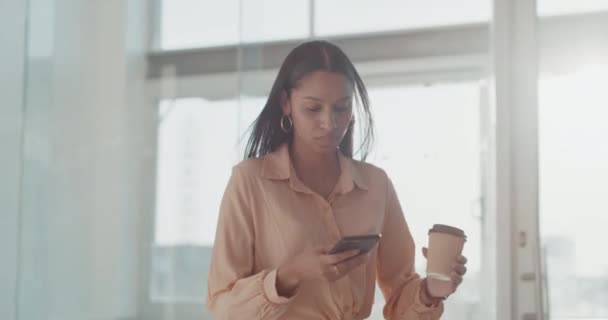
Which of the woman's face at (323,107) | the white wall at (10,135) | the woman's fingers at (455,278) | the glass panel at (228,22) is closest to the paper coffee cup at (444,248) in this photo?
the woman's fingers at (455,278)

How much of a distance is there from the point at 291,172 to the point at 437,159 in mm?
1236

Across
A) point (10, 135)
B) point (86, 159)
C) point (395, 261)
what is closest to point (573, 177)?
point (395, 261)

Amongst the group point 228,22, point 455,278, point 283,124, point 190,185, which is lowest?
point 455,278

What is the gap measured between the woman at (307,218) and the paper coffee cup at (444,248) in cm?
2

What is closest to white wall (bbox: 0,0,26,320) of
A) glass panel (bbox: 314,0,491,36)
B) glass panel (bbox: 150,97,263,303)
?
glass panel (bbox: 150,97,263,303)

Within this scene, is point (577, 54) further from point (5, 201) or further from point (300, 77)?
point (5, 201)

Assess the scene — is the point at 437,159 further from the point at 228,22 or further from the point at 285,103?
the point at 285,103

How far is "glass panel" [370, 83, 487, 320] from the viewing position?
7.97 ft

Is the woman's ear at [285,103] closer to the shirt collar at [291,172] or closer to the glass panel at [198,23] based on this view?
the shirt collar at [291,172]

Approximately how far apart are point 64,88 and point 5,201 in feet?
1.56

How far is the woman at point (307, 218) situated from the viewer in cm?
122

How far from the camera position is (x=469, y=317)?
2406mm

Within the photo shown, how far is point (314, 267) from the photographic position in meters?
1.13

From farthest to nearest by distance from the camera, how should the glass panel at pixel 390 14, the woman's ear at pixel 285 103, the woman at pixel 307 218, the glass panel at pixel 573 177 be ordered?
the glass panel at pixel 390 14
the glass panel at pixel 573 177
the woman's ear at pixel 285 103
the woman at pixel 307 218
